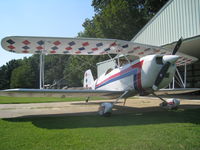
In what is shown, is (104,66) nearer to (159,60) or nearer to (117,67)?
(117,67)

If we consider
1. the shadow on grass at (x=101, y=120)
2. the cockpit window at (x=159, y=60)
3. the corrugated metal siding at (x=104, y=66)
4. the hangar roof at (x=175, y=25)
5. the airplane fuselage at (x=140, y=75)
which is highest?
the hangar roof at (x=175, y=25)

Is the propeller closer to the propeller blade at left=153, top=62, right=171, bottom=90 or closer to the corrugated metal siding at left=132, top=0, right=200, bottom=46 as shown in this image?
the propeller blade at left=153, top=62, right=171, bottom=90

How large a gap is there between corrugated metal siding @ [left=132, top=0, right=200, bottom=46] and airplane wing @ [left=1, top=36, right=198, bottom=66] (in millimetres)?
3761

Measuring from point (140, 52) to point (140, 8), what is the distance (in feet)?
101

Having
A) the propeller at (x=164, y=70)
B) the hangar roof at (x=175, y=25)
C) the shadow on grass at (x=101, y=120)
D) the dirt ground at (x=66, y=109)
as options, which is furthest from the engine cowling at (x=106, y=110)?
the hangar roof at (x=175, y=25)

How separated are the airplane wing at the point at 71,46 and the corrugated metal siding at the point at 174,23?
376cm

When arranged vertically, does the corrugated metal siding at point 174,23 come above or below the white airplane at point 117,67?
above

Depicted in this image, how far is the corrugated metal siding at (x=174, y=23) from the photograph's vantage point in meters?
11.3

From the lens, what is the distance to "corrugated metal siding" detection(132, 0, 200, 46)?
11.3m

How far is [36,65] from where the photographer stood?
259 feet

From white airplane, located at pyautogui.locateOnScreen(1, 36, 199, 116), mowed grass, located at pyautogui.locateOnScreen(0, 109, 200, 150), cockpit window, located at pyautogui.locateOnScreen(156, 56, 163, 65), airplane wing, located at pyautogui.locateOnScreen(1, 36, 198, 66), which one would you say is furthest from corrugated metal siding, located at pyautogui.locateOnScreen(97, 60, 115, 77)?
mowed grass, located at pyautogui.locateOnScreen(0, 109, 200, 150)

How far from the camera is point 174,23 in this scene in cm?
1266

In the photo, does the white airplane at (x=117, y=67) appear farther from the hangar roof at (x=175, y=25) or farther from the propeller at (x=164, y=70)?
the hangar roof at (x=175, y=25)

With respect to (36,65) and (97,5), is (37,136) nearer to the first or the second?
(97,5)
